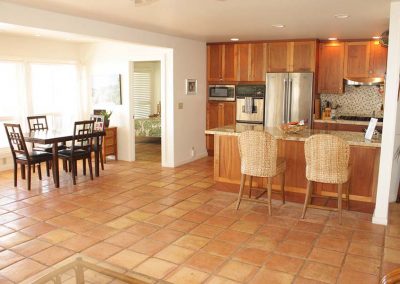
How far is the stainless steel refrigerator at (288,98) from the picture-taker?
655cm

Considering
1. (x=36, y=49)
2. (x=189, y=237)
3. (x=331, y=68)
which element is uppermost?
(x=36, y=49)

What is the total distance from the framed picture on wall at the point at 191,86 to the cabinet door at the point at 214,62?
51 centimetres

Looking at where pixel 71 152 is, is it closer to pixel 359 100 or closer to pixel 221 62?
pixel 221 62

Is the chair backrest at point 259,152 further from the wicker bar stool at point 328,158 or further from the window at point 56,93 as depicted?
the window at point 56,93

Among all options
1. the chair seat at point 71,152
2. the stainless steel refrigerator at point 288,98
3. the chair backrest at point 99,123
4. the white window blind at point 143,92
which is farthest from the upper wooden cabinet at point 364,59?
the white window blind at point 143,92

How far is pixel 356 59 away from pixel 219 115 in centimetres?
279

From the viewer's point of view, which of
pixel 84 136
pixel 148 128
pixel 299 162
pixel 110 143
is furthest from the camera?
pixel 148 128

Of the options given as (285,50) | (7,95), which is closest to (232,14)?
(285,50)

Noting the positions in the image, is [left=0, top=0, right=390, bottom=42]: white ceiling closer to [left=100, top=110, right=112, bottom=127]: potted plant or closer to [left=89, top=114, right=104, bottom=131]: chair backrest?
[left=89, top=114, right=104, bottom=131]: chair backrest

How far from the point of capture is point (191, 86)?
23.4ft

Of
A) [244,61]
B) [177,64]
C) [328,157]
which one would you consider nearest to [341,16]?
[328,157]

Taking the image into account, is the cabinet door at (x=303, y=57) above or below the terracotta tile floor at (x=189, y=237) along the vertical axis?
above

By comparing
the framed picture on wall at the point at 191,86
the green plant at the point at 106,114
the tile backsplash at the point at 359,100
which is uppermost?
the framed picture on wall at the point at 191,86

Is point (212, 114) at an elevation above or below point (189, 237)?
above
